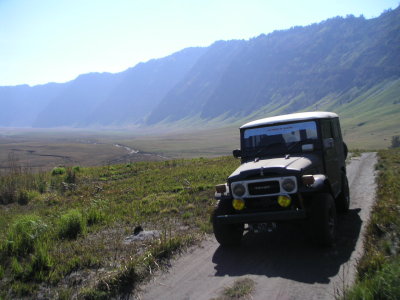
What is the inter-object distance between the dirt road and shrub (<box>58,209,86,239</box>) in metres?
2.98

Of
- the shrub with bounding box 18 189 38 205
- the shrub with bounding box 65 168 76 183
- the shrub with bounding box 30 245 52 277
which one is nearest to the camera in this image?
the shrub with bounding box 30 245 52 277

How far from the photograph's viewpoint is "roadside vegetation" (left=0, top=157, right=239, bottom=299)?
6.22 meters

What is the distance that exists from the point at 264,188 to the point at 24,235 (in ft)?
16.4

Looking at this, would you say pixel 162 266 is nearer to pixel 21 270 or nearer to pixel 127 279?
pixel 127 279

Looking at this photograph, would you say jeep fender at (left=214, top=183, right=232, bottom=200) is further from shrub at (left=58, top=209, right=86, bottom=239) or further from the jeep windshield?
shrub at (left=58, top=209, right=86, bottom=239)

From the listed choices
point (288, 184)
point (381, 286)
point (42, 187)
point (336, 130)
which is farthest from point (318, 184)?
point (42, 187)

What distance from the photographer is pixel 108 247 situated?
7879 millimetres

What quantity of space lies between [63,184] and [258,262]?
11.5 m

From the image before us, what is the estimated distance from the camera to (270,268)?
6.42 meters

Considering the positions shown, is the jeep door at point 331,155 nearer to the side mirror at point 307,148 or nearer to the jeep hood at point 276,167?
the side mirror at point 307,148

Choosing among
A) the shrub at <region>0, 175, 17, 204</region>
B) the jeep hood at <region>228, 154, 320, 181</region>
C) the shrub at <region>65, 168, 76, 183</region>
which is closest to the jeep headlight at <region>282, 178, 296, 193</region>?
the jeep hood at <region>228, 154, 320, 181</region>

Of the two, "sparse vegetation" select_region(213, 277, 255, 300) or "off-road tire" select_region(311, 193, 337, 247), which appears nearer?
"sparse vegetation" select_region(213, 277, 255, 300)

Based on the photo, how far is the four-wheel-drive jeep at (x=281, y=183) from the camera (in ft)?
22.5

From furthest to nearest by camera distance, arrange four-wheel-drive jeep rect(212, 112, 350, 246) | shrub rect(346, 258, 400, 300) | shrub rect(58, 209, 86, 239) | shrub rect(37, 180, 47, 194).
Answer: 1. shrub rect(37, 180, 47, 194)
2. shrub rect(58, 209, 86, 239)
3. four-wheel-drive jeep rect(212, 112, 350, 246)
4. shrub rect(346, 258, 400, 300)
